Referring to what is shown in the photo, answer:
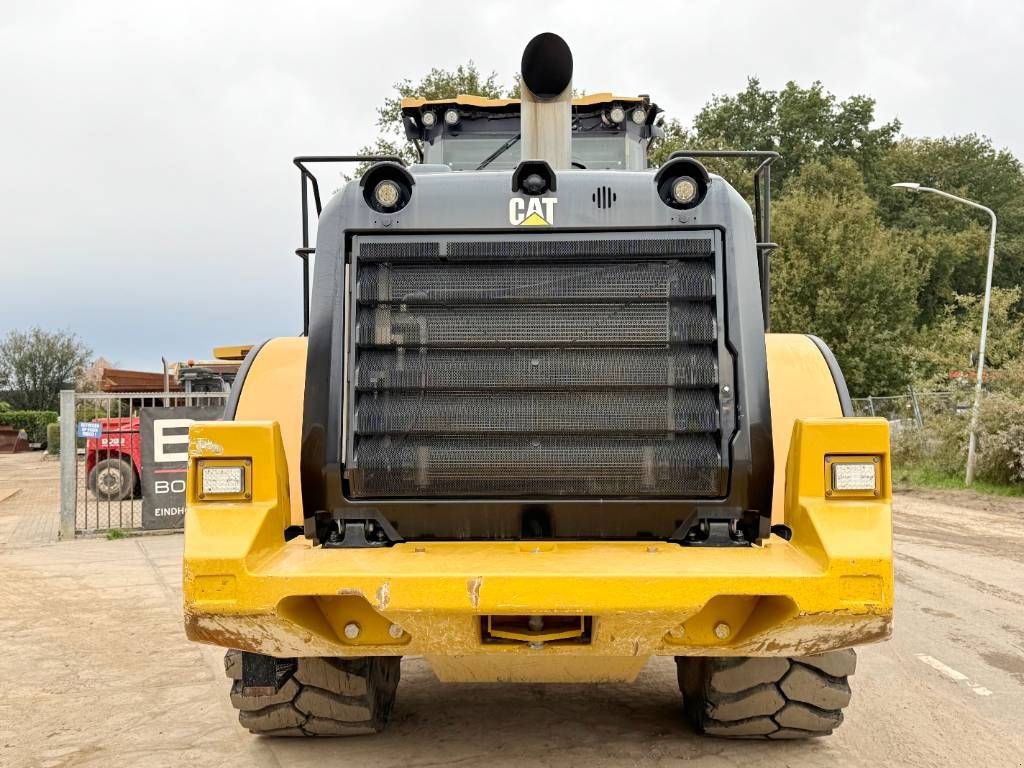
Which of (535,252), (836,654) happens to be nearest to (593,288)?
(535,252)

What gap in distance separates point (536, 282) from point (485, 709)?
7.60 feet

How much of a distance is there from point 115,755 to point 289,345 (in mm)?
1946

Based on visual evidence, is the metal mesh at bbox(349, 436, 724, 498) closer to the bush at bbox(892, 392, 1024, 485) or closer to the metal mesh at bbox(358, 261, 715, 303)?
the metal mesh at bbox(358, 261, 715, 303)

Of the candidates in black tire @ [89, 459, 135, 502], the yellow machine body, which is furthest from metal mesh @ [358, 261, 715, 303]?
black tire @ [89, 459, 135, 502]

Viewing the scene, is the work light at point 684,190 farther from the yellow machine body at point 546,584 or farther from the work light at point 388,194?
the work light at point 388,194

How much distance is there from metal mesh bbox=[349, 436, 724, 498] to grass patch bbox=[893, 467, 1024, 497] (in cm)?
1599

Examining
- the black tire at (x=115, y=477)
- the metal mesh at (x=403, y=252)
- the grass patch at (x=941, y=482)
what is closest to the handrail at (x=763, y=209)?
the metal mesh at (x=403, y=252)

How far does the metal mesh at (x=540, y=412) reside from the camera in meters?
3.85

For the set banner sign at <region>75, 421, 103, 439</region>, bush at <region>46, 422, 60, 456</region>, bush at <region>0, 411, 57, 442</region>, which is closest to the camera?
Result: banner sign at <region>75, 421, 103, 439</region>

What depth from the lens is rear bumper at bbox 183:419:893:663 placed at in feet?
11.1

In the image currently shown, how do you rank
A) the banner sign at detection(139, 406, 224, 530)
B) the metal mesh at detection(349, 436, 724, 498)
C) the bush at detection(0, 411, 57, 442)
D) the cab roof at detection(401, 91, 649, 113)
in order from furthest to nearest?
the bush at detection(0, 411, 57, 442)
the banner sign at detection(139, 406, 224, 530)
the cab roof at detection(401, 91, 649, 113)
the metal mesh at detection(349, 436, 724, 498)

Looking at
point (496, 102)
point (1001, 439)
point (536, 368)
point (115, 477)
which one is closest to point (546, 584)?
point (536, 368)

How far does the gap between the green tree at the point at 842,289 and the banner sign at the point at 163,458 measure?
72.1ft

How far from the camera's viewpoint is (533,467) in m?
3.86
